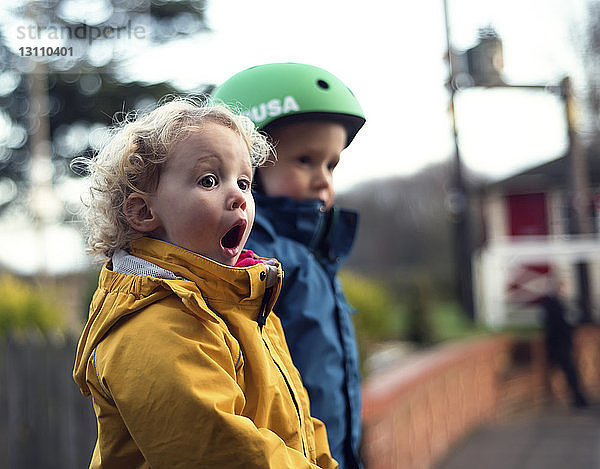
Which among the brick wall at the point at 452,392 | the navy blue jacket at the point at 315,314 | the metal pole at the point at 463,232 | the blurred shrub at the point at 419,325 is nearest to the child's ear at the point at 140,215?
the navy blue jacket at the point at 315,314

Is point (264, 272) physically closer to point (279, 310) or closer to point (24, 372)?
point (279, 310)

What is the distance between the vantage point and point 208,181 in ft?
4.05

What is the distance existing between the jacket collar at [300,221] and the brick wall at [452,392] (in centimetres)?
261

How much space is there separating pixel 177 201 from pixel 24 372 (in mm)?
4166

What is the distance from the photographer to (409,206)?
33094 millimetres

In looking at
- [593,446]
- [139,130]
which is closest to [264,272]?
[139,130]

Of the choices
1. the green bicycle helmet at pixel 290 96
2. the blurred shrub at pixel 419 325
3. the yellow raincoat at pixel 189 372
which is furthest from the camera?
the blurred shrub at pixel 419 325

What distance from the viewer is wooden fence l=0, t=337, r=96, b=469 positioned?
4219mm

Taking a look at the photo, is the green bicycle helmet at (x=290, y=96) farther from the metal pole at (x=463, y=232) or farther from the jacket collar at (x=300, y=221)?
the metal pole at (x=463, y=232)

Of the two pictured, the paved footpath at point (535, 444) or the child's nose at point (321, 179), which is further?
the paved footpath at point (535, 444)

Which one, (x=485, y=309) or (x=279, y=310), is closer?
(x=279, y=310)

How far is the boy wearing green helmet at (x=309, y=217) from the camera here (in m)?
1.63

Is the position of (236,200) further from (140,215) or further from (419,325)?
(419,325)

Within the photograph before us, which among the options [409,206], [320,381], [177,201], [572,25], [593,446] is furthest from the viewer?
[409,206]
